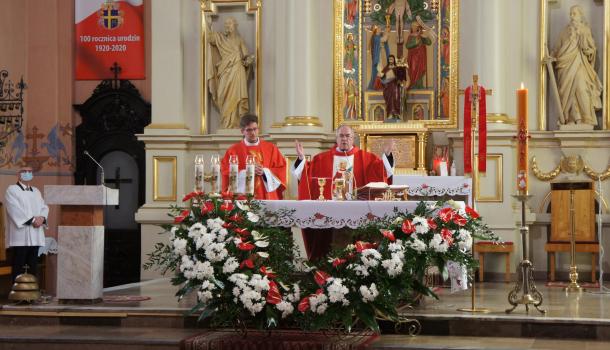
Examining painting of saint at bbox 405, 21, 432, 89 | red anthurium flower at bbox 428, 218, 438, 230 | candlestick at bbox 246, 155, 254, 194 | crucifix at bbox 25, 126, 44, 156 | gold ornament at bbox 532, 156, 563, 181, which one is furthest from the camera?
crucifix at bbox 25, 126, 44, 156

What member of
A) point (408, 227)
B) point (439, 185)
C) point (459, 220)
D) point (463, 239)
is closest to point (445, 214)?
point (459, 220)

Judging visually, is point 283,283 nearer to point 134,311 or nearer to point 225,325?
point 225,325

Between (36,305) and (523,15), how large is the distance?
7.37 metres

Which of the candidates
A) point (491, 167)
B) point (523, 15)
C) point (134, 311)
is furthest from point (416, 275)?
point (523, 15)

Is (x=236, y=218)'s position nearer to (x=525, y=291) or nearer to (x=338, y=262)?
(x=338, y=262)

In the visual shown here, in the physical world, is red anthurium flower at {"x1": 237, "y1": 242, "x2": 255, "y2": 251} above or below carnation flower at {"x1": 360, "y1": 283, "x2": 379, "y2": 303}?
above

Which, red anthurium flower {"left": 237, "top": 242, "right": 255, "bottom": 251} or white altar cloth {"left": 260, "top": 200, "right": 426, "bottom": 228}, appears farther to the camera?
white altar cloth {"left": 260, "top": 200, "right": 426, "bottom": 228}

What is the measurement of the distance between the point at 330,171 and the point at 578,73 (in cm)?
403

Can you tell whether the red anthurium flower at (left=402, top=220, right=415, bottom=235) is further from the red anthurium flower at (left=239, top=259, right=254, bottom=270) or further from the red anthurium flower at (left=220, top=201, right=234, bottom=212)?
the red anthurium flower at (left=220, top=201, right=234, bottom=212)

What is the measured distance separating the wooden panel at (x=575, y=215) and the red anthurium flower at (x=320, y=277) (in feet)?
17.8

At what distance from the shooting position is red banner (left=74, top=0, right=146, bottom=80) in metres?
→ 16.6

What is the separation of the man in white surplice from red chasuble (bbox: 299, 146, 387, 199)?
132 inches

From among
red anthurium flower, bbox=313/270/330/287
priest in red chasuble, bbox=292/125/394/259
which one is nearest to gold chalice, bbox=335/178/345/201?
priest in red chasuble, bbox=292/125/394/259

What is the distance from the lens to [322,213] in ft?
30.6
